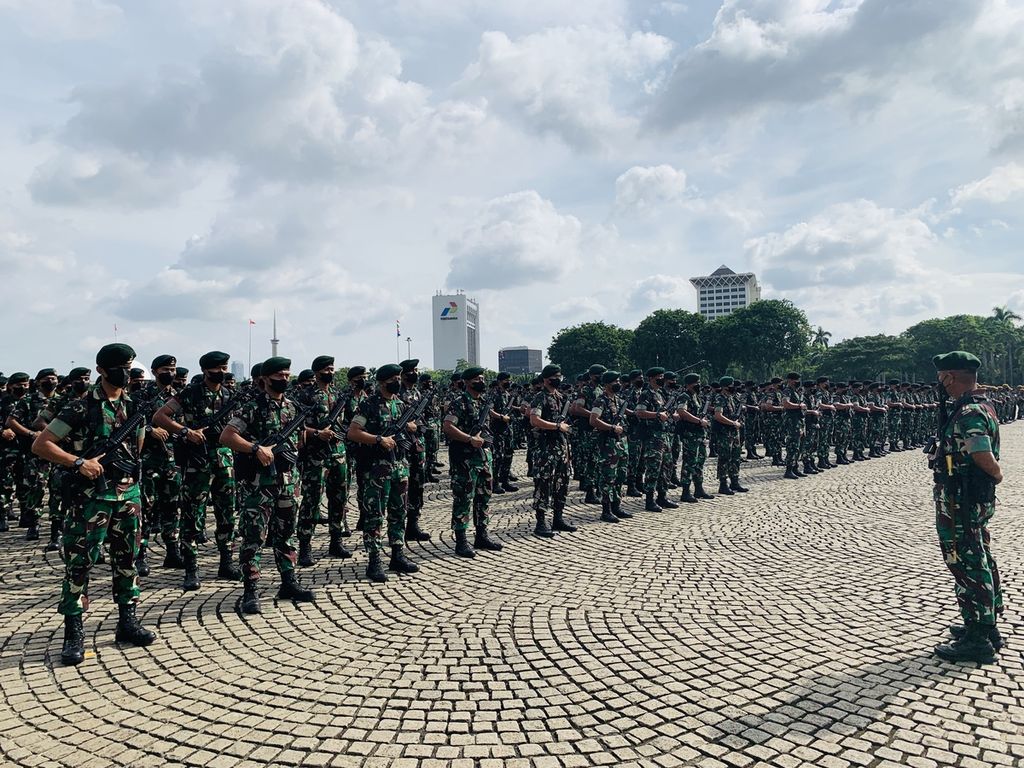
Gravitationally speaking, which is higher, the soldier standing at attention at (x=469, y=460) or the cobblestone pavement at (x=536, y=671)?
the soldier standing at attention at (x=469, y=460)

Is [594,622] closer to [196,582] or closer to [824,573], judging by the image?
[824,573]

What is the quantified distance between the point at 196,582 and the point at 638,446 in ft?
24.4

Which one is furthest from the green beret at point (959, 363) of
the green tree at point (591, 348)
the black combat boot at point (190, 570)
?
the green tree at point (591, 348)

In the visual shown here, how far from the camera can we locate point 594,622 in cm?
494

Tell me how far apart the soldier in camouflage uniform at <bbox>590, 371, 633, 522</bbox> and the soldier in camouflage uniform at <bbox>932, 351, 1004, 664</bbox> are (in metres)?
4.98

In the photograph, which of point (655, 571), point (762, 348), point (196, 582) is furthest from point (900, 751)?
point (762, 348)

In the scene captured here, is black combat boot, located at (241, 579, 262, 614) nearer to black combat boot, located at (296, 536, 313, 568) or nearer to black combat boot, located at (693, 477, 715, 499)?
black combat boot, located at (296, 536, 313, 568)

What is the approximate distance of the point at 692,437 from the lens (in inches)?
434

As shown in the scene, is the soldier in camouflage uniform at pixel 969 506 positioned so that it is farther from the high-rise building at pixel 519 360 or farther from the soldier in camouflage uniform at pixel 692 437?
the high-rise building at pixel 519 360

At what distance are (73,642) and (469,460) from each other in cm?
407

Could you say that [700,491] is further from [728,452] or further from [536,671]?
[536,671]

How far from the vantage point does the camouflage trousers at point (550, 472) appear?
844 cm

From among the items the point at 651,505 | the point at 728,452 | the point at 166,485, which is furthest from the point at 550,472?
the point at 728,452

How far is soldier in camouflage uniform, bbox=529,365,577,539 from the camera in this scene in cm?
841
